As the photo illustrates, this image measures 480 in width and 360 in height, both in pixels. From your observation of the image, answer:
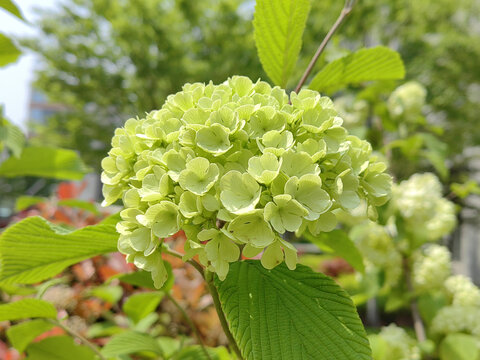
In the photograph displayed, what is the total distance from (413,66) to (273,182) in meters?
10.9

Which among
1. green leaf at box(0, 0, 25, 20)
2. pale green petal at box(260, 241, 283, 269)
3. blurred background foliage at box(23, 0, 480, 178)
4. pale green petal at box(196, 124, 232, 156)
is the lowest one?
pale green petal at box(260, 241, 283, 269)

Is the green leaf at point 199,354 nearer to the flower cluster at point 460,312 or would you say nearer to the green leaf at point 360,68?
the green leaf at point 360,68

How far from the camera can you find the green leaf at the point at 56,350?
75 cm

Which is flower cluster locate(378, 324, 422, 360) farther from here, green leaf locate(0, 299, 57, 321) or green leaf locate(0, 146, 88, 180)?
green leaf locate(0, 146, 88, 180)

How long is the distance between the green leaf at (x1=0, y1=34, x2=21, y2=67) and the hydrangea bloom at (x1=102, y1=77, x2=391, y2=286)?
66 centimetres

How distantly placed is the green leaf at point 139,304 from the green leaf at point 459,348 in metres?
0.84

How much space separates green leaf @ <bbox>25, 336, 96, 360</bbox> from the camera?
752mm

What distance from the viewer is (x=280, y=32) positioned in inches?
23.9

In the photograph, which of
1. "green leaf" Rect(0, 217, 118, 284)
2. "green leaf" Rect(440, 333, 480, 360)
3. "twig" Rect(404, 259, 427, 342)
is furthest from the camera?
"twig" Rect(404, 259, 427, 342)

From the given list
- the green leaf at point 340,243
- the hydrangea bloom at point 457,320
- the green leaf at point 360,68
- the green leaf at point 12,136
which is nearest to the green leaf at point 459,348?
the hydrangea bloom at point 457,320

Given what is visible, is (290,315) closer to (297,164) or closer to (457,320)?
(297,164)

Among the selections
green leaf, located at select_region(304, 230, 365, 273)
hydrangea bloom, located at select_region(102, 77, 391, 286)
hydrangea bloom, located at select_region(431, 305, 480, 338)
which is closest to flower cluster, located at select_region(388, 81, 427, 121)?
hydrangea bloom, located at select_region(431, 305, 480, 338)

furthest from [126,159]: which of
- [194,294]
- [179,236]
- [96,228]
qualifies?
[179,236]

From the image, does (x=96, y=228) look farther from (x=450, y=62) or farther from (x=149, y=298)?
(x=450, y=62)
